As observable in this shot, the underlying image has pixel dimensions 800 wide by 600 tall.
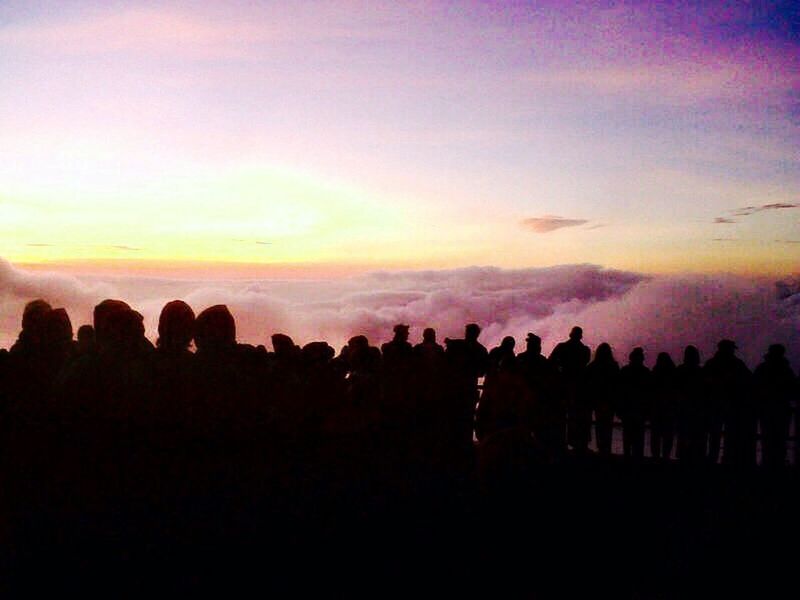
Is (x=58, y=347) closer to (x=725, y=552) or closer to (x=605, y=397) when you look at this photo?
(x=725, y=552)

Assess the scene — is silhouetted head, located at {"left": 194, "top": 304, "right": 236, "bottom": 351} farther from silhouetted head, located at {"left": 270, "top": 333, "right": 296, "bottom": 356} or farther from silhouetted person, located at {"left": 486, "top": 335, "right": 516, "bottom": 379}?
silhouetted person, located at {"left": 486, "top": 335, "right": 516, "bottom": 379}

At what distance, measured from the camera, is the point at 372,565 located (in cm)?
796

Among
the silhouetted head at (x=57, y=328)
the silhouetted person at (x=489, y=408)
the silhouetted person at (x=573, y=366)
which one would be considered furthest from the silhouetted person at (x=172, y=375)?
the silhouetted person at (x=573, y=366)

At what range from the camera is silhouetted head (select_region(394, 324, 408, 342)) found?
42.4 ft

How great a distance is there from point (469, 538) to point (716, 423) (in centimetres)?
666

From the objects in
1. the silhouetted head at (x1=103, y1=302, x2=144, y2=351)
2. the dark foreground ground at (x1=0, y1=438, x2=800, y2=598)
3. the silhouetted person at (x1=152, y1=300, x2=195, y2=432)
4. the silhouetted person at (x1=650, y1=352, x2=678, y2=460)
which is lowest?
the dark foreground ground at (x1=0, y1=438, x2=800, y2=598)

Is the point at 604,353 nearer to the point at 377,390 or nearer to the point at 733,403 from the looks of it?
the point at 733,403

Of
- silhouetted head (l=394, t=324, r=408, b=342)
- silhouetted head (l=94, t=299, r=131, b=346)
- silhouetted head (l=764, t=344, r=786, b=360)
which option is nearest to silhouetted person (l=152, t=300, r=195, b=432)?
silhouetted head (l=94, t=299, r=131, b=346)

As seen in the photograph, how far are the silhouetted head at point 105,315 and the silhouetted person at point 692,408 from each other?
9950 millimetres

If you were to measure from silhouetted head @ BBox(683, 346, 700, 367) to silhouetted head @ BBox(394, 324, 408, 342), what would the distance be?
179 inches

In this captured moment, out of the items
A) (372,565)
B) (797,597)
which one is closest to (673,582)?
(797,597)

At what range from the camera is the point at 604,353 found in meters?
14.6

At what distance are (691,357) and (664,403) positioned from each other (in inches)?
32.9

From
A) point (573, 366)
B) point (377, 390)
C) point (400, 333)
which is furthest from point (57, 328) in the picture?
point (573, 366)
